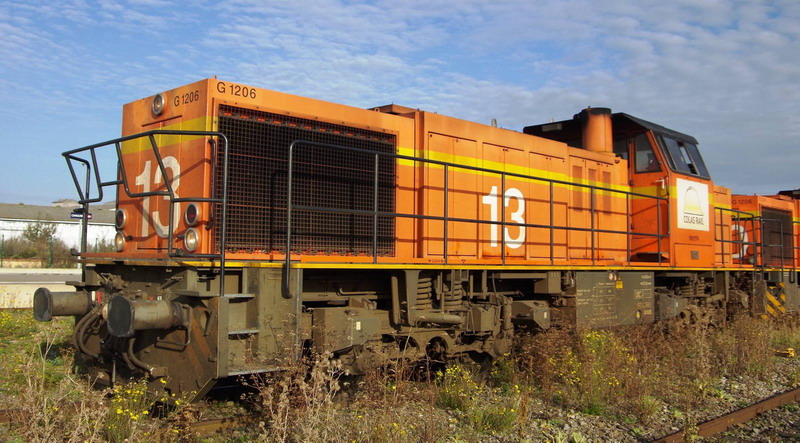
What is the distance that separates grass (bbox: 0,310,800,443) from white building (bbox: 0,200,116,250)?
32.8 metres

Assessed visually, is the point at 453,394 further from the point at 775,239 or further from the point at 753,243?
the point at 775,239

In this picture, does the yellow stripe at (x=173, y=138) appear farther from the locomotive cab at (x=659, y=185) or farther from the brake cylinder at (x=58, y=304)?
the locomotive cab at (x=659, y=185)

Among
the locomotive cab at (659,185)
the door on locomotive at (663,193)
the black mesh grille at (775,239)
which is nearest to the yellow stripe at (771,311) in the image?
the black mesh grille at (775,239)

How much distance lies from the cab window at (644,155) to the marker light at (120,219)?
26.5 ft

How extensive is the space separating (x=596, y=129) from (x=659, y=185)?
1380 millimetres

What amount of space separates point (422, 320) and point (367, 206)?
1381 mm

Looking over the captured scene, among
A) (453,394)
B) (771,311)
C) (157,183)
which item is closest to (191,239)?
(157,183)

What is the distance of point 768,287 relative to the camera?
44.4 ft

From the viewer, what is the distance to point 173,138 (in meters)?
6.41

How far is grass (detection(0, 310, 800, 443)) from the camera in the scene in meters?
4.85

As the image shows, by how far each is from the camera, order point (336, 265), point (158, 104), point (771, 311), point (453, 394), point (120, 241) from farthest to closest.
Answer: point (771, 311) < point (120, 241) < point (158, 104) < point (453, 394) < point (336, 265)

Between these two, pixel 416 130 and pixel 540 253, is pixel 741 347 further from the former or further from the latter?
pixel 416 130

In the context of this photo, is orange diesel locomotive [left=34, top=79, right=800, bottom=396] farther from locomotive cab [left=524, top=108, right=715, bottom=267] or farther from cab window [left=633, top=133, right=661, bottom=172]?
cab window [left=633, top=133, right=661, bottom=172]

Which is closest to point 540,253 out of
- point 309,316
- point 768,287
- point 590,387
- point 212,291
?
point 590,387
